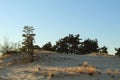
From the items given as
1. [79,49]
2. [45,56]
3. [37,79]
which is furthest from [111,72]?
[79,49]

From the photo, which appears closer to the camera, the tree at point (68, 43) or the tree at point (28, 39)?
the tree at point (28, 39)

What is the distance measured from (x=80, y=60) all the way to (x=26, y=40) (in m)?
6.98

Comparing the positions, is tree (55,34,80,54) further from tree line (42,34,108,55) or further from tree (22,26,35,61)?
tree (22,26,35,61)

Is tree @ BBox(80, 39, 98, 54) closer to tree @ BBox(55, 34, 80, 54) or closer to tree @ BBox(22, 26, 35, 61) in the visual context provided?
tree @ BBox(55, 34, 80, 54)

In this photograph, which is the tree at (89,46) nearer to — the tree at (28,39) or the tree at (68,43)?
the tree at (68,43)

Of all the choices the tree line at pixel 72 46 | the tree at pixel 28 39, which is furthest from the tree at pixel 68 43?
the tree at pixel 28 39

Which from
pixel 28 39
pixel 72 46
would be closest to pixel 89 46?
pixel 72 46

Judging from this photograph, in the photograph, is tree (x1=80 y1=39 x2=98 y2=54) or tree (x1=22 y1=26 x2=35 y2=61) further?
tree (x1=80 y1=39 x2=98 y2=54)

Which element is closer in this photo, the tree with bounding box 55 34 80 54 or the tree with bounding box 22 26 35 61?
the tree with bounding box 22 26 35 61

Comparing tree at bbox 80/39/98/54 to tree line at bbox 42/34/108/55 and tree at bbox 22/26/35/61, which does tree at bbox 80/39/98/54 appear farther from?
tree at bbox 22/26/35/61

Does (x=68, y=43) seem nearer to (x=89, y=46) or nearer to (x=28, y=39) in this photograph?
(x=89, y=46)

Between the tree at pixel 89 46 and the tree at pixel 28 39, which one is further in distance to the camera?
the tree at pixel 89 46

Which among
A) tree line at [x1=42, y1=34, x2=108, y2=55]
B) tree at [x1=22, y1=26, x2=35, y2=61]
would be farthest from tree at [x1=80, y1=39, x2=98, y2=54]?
tree at [x1=22, y1=26, x2=35, y2=61]

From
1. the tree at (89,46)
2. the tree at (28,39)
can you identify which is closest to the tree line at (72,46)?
the tree at (89,46)
